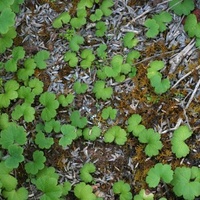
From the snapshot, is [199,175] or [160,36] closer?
[199,175]

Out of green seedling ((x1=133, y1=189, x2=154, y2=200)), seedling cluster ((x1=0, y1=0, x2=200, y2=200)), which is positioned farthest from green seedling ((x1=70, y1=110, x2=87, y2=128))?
green seedling ((x1=133, y1=189, x2=154, y2=200))

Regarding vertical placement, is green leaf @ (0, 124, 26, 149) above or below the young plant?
below

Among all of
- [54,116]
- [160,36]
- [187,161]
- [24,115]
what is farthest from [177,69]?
[24,115]

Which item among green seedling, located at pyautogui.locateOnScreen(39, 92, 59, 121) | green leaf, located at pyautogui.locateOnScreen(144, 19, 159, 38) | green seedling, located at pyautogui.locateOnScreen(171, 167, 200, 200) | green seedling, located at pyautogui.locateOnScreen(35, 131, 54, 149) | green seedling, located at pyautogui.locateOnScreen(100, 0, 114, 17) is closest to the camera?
green seedling, located at pyautogui.locateOnScreen(171, 167, 200, 200)

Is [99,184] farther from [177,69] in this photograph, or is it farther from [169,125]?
[177,69]

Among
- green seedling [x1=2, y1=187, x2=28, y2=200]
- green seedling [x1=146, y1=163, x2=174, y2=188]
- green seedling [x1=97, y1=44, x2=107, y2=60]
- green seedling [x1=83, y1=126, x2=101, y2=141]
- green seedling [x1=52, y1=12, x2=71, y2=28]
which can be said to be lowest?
green seedling [x1=146, y1=163, x2=174, y2=188]

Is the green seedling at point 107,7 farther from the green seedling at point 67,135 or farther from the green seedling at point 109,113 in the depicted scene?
the green seedling at point 67,135

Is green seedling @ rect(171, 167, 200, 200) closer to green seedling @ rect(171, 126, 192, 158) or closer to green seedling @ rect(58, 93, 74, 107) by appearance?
green seedling @ rect(171, 126, 192, 158)
